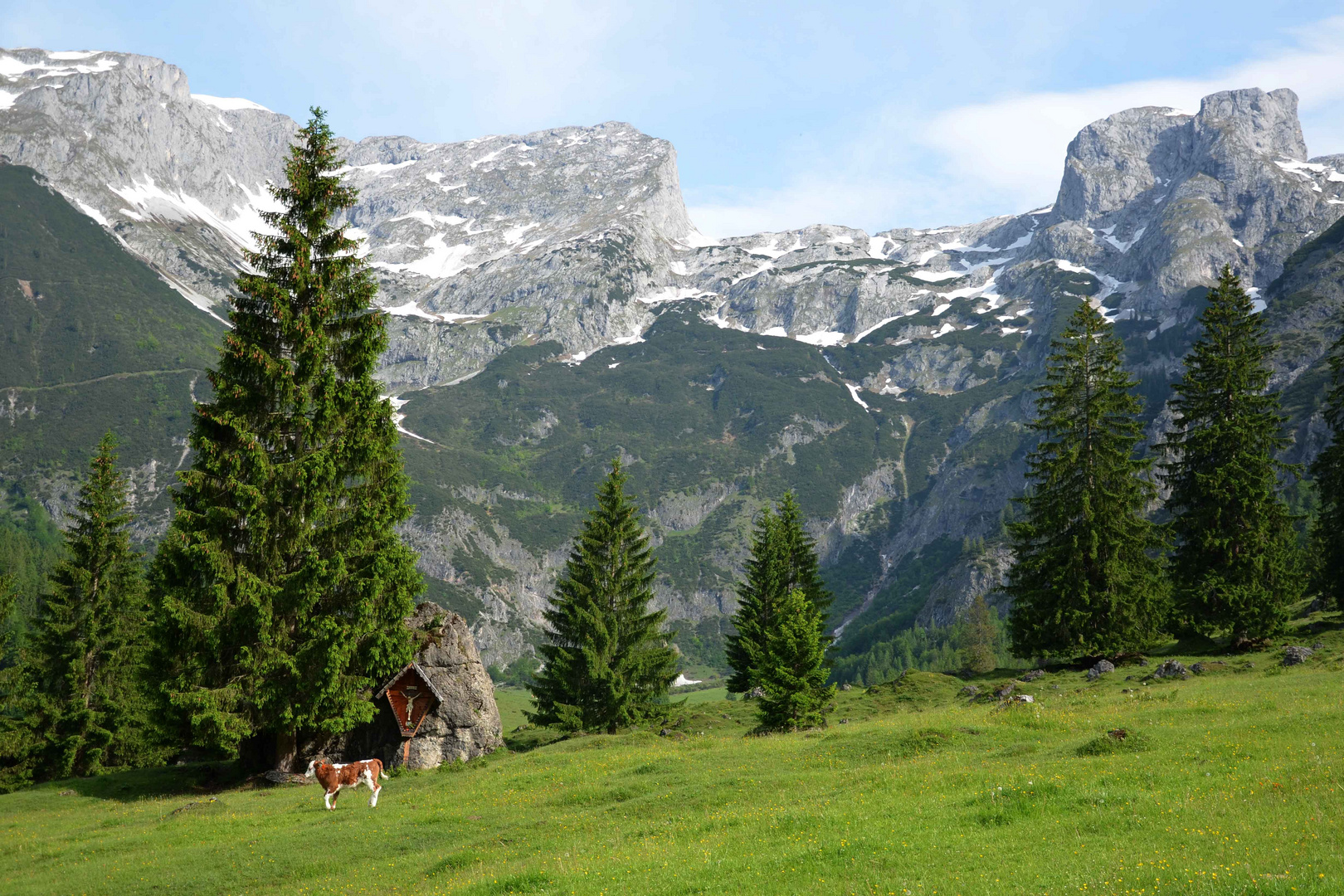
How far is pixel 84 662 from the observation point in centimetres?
4688

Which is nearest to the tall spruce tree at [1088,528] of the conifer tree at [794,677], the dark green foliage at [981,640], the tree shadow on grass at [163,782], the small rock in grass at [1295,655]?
the small rock in grass at [1295,655]

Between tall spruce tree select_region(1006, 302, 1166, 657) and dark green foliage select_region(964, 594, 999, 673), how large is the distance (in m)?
79.2

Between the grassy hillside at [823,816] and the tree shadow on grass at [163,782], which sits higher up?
the grassy hillside at [823,816]

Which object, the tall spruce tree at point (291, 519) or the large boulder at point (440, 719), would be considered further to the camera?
the large boulder at point (440, 719)

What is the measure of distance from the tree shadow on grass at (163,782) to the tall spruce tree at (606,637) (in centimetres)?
1915

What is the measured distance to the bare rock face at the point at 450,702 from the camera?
3434 cm

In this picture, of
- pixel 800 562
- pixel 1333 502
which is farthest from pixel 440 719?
pixel 1333 502

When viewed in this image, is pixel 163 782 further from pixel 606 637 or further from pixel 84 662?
pixel 606 637

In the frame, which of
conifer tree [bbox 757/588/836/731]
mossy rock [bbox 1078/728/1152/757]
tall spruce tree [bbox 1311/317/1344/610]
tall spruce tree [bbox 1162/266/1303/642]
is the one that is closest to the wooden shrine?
conifer tree [bbox 757/588/836/731]

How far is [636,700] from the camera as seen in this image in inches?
2030

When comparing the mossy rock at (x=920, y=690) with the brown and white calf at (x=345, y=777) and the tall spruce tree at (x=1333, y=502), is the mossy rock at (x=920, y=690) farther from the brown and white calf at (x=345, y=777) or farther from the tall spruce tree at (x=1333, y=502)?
the brown and white calf at (x=345, y=777)

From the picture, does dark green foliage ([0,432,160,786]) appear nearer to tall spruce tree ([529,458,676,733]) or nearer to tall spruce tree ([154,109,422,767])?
tall spruce tree ([154,109,422,767])

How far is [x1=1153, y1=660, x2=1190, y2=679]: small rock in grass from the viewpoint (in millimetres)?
35562

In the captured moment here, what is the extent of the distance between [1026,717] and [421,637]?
2334cm
